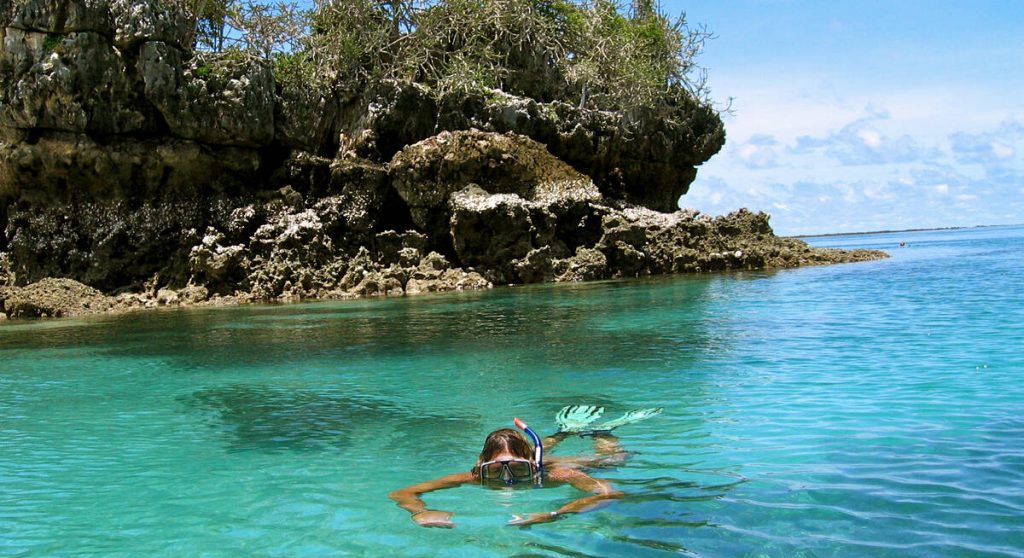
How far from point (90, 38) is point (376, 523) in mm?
22462

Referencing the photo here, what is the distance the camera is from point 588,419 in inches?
271

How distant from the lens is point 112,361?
12.0 metres

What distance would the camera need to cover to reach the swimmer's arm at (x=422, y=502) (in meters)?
4.62

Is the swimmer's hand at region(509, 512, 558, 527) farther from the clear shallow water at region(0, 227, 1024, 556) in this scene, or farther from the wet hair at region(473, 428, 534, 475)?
the wet hair at region(473, 428, 534, 475)

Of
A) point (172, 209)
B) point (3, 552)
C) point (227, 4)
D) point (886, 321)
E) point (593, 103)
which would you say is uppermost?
point (227, 4)

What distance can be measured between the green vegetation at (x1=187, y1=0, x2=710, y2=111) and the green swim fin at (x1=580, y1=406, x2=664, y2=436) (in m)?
20.4

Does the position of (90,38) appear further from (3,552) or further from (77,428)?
(3,552)

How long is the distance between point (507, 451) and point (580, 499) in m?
0.56

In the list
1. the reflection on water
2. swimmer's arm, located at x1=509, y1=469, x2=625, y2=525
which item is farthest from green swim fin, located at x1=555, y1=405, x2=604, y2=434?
swimmer's arm, located at x1=509, y1=469, x2=625, y2=525

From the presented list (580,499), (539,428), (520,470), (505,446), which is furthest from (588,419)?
(580,499)

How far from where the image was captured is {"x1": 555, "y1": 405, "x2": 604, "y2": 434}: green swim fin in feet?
22.0

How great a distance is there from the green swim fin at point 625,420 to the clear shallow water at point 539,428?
100mm

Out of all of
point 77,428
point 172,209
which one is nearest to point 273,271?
point 172,209

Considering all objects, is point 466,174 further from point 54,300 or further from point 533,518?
point 533,518
